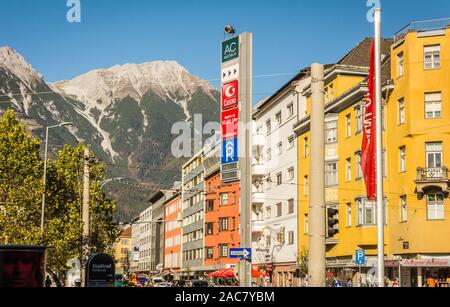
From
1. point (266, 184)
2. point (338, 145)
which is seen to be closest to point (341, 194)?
point (338, 145)

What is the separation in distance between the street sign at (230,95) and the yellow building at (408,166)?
35.4ft

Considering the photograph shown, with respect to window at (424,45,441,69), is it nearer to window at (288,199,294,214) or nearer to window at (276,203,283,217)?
window at (288,199,294,214)

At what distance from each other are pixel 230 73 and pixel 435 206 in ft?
55.6

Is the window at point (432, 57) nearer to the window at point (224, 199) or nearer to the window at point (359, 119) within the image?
the window at point (359, 119)

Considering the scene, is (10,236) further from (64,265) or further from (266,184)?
(266,184)

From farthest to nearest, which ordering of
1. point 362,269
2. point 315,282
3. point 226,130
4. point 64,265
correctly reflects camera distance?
point 64,265 → point 362,269 → point 226,130 → point 315,282

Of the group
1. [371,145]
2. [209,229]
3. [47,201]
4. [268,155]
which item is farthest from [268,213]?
[371,145]

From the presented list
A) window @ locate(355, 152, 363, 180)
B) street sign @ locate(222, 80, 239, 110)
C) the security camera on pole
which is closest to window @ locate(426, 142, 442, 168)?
window @ locate(355, 152, 363, 180)

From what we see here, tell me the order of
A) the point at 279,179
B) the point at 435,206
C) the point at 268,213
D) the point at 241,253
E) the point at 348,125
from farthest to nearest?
the point at 268,213 → the point at 279,179 → the point at 348,125 → the point at 435,206 → the point at 241,253

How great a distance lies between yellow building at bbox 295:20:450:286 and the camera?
45938 mm

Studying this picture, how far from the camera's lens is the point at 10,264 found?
1786 cm

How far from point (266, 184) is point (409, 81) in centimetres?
3191

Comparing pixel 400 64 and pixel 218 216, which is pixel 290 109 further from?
pixel 218 216

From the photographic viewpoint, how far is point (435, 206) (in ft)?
152
